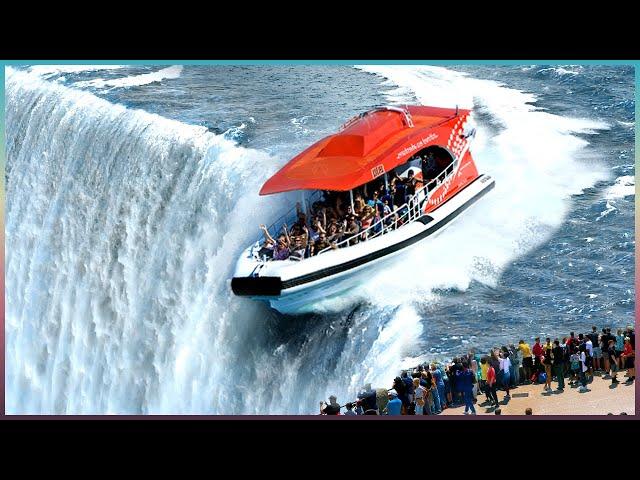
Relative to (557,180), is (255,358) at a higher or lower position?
lower

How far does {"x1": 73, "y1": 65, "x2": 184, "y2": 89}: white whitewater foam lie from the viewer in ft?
68.6

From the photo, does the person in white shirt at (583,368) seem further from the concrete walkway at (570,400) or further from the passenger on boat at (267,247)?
the passenger on boat at (267,247)

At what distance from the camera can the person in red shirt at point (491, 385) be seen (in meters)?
19.9

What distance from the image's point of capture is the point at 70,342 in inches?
874

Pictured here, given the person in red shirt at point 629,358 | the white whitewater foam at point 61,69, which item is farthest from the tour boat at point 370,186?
the white whitewater foam at point 61,69

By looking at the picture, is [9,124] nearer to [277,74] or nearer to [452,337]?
[277,74]

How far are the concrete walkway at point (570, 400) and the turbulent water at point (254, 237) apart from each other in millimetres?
706

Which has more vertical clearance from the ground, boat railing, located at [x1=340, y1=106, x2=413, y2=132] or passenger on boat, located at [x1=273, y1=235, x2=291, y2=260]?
boat railing, located at [x1=340, y1=106, x2=413, y2=132]

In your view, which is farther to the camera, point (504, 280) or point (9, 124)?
point (9, 124)

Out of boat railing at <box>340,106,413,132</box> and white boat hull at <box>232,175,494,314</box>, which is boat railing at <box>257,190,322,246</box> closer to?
white boat hull at <box>232,175,494,314</box>

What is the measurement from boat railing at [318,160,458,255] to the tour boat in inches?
0.5

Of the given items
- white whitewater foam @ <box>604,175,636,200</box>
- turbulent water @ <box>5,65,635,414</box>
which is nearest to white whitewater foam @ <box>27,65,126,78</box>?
turbulent water @ <box>5,65,635,414</box>
